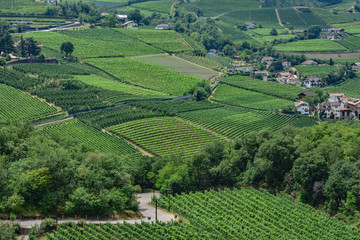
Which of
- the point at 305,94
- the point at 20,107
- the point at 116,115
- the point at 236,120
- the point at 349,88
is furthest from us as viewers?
the point at 349,88

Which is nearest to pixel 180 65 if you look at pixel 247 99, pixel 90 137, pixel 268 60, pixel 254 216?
pixel 247 99

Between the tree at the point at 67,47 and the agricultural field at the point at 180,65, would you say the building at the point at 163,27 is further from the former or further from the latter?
the tree at the point at 67,47

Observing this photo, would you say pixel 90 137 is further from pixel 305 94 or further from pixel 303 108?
pixel 305 94

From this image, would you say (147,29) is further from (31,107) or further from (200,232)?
(200,232)

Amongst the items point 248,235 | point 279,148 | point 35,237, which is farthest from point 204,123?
point 35,237

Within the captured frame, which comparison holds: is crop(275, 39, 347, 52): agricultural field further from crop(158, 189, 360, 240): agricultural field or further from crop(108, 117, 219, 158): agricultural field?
crop(158, 189, 360, 240): agricultural field
